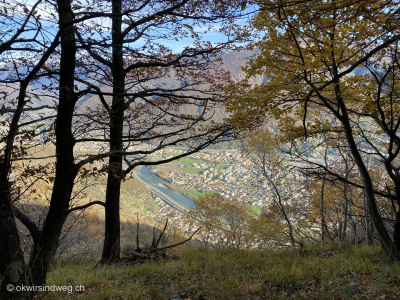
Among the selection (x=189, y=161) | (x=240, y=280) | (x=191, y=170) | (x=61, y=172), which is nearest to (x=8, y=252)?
(x=61, y=172)

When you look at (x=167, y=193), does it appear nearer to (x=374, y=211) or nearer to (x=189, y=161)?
(x=189, y=161)

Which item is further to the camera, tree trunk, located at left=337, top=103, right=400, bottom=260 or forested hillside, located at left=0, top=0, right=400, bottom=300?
tree trunk, located at left=337, top=103, right=400, bottom=260

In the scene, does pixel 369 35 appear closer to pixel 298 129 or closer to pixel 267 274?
pixel 298 129

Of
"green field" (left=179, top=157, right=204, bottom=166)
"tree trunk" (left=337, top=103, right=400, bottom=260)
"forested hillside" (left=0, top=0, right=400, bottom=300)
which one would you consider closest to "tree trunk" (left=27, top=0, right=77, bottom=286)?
"forested hillside" (left=0, top=0, right=400, bottom=300)

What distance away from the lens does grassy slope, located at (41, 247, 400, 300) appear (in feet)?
9.73

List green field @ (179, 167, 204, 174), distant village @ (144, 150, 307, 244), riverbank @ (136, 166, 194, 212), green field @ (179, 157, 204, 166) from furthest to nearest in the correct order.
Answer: green field @ (179, 157, 204, 166), green field @ (179, 167, 204, 174), riverbank @ (136, 166, 194, 212), distant village @ (144, 150, 307, 244)

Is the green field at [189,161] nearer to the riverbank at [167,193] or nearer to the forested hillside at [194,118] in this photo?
the riverbank at [167,193]

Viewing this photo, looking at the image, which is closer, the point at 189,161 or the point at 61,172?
the point at 61,172

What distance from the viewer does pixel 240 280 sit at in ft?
11.2

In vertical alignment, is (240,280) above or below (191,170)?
below

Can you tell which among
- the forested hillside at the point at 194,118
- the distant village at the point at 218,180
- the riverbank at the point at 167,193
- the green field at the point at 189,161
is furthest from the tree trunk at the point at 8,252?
the green field at the point at 189,161

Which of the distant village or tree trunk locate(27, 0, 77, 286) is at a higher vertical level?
the distant village

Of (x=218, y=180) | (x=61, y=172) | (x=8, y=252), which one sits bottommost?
(x=8, y=252)

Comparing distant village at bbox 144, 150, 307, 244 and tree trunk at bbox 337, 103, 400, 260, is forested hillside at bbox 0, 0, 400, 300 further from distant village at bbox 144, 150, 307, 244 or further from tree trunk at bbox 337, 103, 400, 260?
distant village at bbox 144, 150, 307, 244
